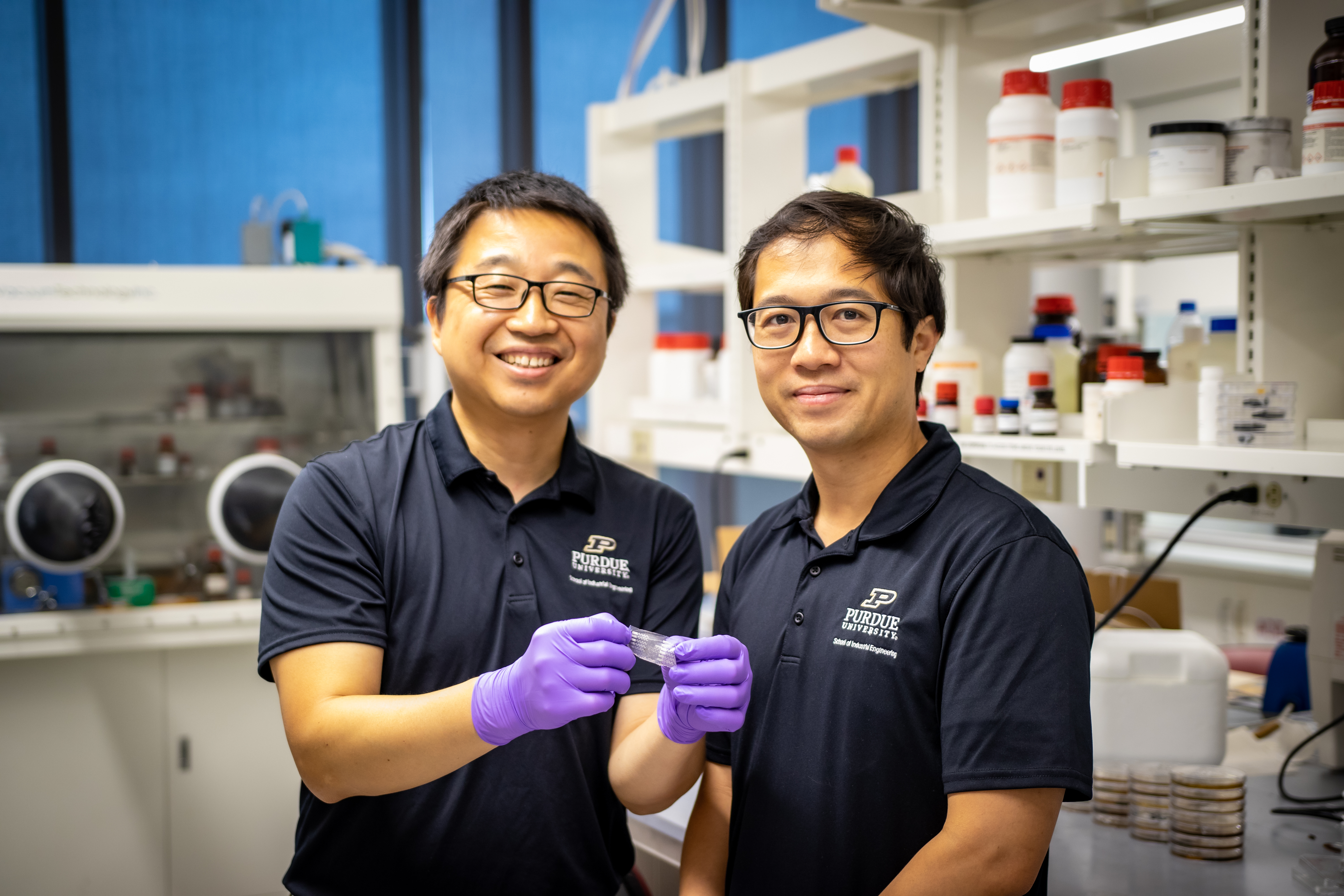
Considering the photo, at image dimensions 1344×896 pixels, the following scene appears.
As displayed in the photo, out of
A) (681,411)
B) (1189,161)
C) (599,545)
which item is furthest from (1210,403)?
(681,411)

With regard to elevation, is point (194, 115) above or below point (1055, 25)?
above

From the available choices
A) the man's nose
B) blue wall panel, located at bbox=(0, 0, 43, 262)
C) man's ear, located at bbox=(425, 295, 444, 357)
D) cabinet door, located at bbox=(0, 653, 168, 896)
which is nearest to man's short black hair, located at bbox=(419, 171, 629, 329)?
man's ear, located at bbox=(425, 295, 444, 357)

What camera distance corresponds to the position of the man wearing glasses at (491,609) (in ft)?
3.88

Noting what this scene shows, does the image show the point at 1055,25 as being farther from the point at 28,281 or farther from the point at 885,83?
the point at 28,281

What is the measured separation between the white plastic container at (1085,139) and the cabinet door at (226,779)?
2.31 metres

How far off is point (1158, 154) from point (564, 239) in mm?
930

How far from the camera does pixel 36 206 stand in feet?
11.8

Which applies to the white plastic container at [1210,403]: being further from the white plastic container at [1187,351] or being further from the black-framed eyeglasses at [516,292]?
the black-framed eyeglasses at [516,292]

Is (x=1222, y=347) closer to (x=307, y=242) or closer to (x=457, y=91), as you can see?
(x=307, y=242)

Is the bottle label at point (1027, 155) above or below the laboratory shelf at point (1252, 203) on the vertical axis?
above

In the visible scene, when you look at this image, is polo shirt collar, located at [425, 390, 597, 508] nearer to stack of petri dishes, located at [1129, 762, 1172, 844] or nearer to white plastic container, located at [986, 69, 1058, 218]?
white plastic container, located at [986, 69, 1058, 218]

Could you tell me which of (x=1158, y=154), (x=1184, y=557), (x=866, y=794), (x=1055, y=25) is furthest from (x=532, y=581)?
(x=1184, y=557)

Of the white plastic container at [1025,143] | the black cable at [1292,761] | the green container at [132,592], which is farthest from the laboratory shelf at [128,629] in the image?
the black cable at [1292,761]

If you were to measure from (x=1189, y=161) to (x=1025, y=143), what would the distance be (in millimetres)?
309
